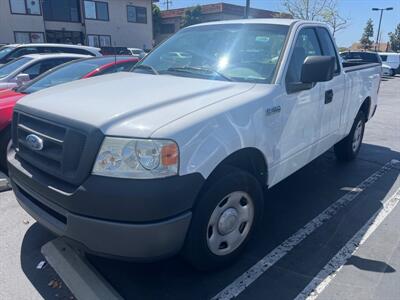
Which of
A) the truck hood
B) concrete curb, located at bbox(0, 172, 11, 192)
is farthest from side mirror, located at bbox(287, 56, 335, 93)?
concrete curb, located at bbox(0, 172, 11, 192)

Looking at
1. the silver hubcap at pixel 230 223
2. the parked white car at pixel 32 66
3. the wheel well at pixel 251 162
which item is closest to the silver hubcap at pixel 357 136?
the wheel well at pixel 251 162

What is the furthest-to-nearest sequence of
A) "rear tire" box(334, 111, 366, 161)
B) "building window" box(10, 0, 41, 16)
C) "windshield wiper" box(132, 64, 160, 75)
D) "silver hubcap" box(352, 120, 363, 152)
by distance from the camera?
"building window" box(10, 0, 41, 16)
"silver hubcap" box(352, 120, 363, 152)
"rear tire" box(334, 111, 366, 161)
"windshield wiper" box(132, 64, 160, 75)

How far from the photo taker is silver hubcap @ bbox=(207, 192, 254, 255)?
9.29 ft

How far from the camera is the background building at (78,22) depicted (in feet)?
98.6

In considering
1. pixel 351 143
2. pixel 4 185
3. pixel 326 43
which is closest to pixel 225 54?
pixel 326 43

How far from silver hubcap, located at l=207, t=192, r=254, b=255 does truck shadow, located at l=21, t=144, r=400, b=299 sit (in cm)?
22

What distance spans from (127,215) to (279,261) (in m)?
1.51

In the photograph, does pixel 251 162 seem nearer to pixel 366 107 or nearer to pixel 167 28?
pixel 366 107

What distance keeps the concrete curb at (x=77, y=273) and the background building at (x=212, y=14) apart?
38243mm

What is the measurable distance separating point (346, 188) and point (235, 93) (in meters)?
2.60

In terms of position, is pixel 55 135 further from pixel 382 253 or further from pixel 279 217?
pixel 382 253

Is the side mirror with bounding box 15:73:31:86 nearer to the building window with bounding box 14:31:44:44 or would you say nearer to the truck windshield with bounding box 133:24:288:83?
the truck windshield with bounding box 133:24:288:83

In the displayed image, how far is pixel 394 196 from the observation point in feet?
15.1

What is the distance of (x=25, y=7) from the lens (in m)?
30.4
